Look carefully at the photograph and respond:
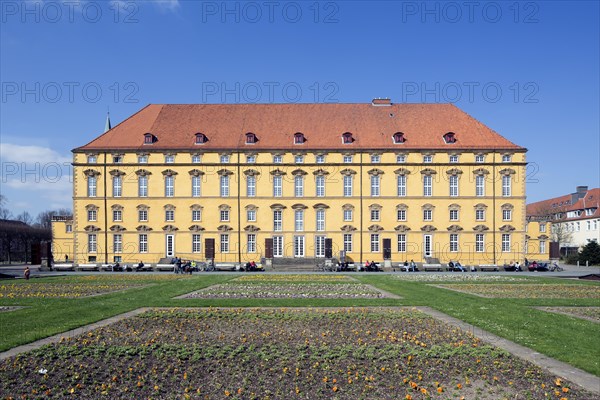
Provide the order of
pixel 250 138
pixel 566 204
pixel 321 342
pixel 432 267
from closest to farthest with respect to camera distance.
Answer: pixel 321 342 → pixel 432 267 → pixel 250 138 → pixel 566 204

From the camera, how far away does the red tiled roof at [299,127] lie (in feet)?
192

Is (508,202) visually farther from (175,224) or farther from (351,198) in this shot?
(175,224)

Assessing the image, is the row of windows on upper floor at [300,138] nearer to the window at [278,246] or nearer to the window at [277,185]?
the window at [277,185]

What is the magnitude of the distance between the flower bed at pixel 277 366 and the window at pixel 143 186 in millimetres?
45533

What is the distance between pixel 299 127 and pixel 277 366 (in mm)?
52142

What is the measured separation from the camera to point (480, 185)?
58312mm

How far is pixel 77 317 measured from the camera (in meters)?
16.8

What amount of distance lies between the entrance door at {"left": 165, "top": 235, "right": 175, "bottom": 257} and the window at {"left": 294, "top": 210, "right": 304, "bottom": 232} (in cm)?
1420

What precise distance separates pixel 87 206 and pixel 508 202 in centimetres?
4864

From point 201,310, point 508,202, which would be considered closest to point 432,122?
point 508,202

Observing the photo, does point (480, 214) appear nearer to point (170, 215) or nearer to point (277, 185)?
point (277, 185)

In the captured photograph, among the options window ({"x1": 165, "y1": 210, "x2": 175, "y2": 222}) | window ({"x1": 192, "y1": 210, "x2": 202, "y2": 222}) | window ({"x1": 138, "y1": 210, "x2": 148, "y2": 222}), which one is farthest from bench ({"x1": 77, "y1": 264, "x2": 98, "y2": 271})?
window ({"x1": 192, "y1": 210, "x2": 202, "y2": 222})

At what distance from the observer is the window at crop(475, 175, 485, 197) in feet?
191

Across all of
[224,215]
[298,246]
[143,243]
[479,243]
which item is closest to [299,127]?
[224,215]
